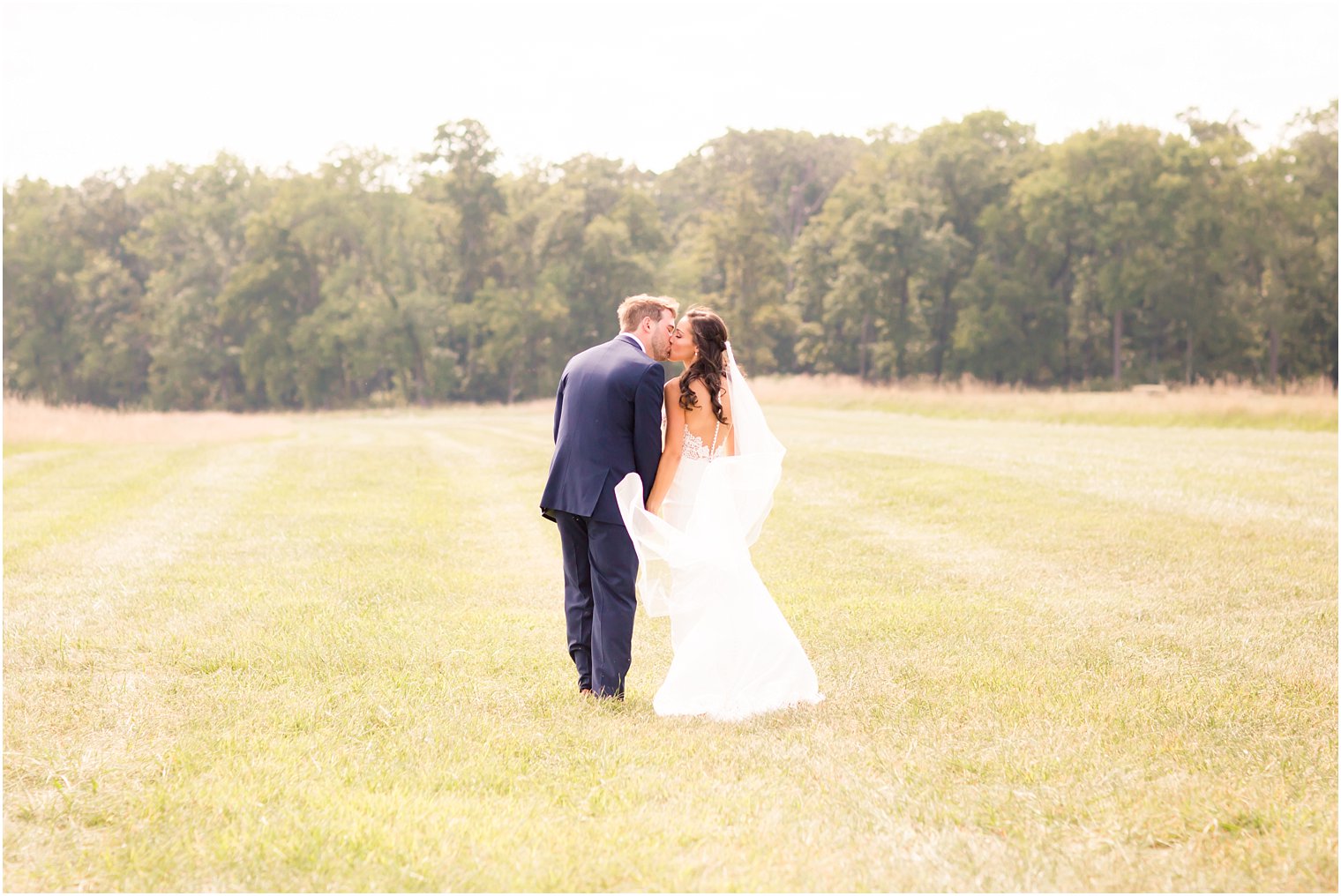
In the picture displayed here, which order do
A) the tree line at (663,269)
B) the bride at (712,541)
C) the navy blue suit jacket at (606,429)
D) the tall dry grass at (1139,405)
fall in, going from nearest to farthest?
the bride at (712,541) < the navy blue suit jacket at (606,429) < the tall dry grass at (1139,405) < the tree line at (663,269)

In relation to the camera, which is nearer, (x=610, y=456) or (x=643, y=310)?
(x=610, y=456)

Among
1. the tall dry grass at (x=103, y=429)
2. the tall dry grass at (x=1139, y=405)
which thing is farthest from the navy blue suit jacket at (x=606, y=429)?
the tall dry grass at (x=1139, y=405)

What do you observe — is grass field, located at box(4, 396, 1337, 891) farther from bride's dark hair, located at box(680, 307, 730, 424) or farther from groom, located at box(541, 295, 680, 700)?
bride's dark hair, located at box(680, 307, 730, 424)

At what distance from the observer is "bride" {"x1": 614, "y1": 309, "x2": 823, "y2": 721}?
6.50 metres

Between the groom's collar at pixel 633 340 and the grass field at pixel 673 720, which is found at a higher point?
the groom's collar at pixel 633 340

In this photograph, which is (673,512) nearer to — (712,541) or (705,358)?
(712,541)

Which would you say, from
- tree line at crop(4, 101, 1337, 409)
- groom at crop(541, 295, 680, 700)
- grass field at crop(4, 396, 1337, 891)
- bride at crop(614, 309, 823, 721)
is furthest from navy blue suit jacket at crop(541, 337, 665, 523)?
tree line at crop(4, 101, 1337, 409)

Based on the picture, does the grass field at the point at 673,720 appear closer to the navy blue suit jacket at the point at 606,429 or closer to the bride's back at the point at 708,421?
the navy blue suit jacket at the point at 606,429

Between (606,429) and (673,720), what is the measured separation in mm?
1656

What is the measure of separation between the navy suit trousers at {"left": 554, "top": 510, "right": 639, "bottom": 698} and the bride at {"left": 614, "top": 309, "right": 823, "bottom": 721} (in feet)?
0.40

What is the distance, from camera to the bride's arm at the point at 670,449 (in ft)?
22.5

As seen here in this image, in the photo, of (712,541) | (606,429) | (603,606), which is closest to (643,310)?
(606,429)

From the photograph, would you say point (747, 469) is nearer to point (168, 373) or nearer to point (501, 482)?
point (501, 482)

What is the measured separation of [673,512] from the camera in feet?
22.8
